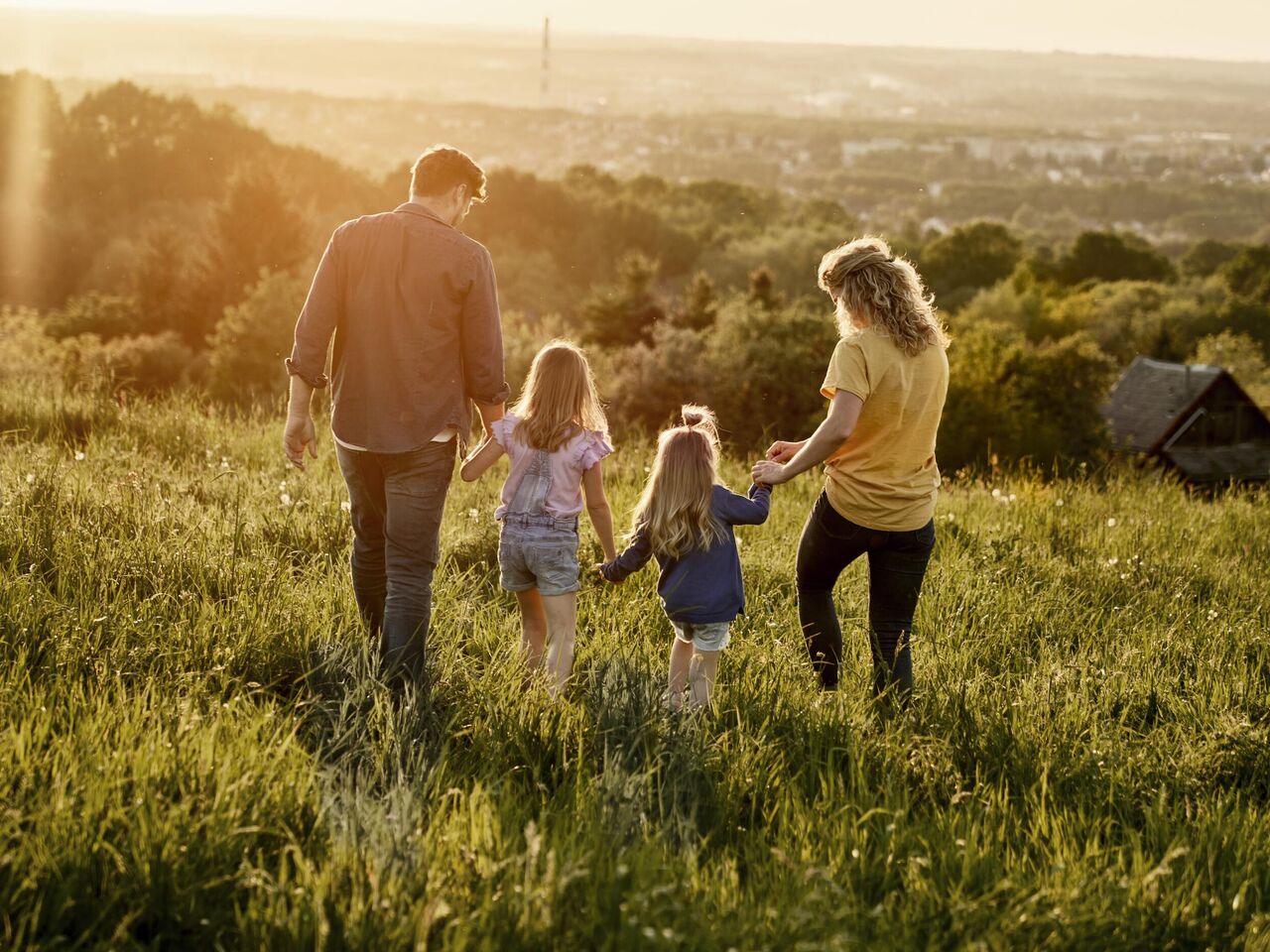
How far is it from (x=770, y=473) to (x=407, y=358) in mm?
1344

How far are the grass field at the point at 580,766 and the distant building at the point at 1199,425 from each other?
40.5m

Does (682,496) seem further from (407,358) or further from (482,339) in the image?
(407,358)

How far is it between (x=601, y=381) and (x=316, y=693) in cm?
3698

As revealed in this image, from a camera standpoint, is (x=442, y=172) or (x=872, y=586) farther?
(x=872, y=586)

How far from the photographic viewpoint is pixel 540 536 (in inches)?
155

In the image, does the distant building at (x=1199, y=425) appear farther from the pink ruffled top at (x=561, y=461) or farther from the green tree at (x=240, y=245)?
the pink ruffled top at (x=561, y=461)

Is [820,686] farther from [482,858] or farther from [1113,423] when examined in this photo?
[1113,423]

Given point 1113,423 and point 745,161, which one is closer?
point 1113,423

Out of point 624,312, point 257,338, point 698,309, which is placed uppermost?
point 698,309

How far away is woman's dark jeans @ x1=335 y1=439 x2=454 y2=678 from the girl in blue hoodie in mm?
642

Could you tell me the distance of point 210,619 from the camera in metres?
3.73

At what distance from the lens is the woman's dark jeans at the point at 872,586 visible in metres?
4.00

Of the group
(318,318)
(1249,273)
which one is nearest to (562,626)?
(318,318)

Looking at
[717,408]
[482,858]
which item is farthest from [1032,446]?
[482,858]
